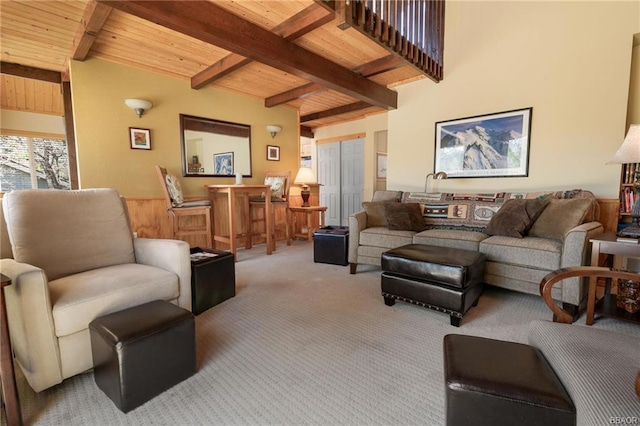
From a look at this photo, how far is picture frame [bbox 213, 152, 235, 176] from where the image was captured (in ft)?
13.6

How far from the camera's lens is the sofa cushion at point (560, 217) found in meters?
2.32

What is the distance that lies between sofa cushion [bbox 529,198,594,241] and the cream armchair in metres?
2.90

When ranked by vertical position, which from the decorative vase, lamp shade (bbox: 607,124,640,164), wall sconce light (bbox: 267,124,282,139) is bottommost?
the decorative vase

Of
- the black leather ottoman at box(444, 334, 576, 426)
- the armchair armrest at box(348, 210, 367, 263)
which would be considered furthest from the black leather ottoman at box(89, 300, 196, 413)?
the armchair armrest at box(348, 210, 367, 263)

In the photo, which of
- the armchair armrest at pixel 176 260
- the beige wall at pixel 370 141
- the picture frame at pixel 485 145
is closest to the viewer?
the armchair armrest at pixel 176 260

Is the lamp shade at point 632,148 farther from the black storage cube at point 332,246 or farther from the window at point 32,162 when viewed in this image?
the window at point 32,162

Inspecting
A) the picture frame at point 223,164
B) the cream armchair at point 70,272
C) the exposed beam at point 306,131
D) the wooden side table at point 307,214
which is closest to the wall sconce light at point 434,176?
the wooden side table at point 307,214

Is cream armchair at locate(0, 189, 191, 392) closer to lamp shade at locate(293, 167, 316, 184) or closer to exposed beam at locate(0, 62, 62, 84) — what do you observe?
exposed beam at locate(0, 62, 62, 84)

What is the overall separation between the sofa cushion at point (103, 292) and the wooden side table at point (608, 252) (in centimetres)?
273

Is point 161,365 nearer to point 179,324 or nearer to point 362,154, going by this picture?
point 179,324

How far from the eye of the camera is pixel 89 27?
2391 mm

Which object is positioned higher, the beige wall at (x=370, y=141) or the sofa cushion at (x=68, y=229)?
the beige wall at (x=370, y=141)

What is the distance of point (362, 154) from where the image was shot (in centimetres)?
600

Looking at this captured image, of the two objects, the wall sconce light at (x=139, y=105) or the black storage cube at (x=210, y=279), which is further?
the wall sconce light at (x=139, y=105)
